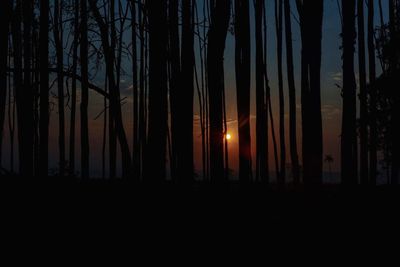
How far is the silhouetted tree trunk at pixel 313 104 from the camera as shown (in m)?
3.56

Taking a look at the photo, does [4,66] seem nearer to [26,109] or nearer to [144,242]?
[26,109]

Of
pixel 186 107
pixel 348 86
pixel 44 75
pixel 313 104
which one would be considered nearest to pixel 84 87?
pixel 44 75

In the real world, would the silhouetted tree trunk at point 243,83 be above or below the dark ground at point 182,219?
above

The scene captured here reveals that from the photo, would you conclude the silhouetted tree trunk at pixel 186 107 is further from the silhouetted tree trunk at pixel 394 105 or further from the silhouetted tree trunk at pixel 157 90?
the silhouetted tree trunk at pixel 394 105

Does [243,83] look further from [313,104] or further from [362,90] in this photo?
[362,90]

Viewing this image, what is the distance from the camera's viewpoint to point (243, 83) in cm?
412

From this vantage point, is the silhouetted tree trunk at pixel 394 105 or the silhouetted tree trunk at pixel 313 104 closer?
the silhouetted tree trunk at pixel 313 104

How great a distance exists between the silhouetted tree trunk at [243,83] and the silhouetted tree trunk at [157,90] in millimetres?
845

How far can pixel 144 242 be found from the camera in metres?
2.67

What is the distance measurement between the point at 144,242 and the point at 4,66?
7.85ft

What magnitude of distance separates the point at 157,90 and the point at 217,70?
0.63 metres

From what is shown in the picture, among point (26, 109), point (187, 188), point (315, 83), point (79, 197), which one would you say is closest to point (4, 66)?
point (26, 109)

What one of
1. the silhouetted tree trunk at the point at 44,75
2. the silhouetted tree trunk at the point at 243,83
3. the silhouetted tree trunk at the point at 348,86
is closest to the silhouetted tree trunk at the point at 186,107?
the silhouetted tree trunk at the point at 243,83

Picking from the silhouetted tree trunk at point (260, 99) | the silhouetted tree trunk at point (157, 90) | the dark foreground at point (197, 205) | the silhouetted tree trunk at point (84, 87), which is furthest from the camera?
the silhouetted tree trunk at point (260, 99)
